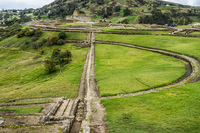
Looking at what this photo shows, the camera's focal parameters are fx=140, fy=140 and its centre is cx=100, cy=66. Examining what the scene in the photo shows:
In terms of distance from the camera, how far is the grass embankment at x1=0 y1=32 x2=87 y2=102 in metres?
17.4

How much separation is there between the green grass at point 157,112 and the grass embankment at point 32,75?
22.4ft

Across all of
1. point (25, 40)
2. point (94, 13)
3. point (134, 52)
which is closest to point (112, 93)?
point (134, 52)

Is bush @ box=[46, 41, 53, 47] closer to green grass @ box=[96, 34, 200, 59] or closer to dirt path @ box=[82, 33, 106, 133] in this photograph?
green grass @ box=[96, 34, 200, 59]

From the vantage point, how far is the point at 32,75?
27984 millimetres

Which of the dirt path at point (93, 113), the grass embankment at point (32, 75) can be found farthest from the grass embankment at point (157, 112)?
the grass embankment at point (32, 75)

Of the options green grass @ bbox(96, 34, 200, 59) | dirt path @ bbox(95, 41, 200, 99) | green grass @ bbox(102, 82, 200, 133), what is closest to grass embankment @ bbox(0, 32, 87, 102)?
green grass @ bbox(102, 82, 200, 133)

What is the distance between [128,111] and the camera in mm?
10641

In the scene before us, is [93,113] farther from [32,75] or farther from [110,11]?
[110,11]

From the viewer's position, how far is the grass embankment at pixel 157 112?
8.53m

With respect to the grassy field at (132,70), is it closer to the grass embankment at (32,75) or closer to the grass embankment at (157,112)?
the grass embankment at (157,112)

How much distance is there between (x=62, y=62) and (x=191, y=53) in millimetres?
25139

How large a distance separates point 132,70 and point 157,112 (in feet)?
36.4

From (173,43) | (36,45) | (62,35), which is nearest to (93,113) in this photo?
(173,43)

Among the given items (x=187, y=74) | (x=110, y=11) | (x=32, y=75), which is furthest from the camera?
(x=110, y=11)
